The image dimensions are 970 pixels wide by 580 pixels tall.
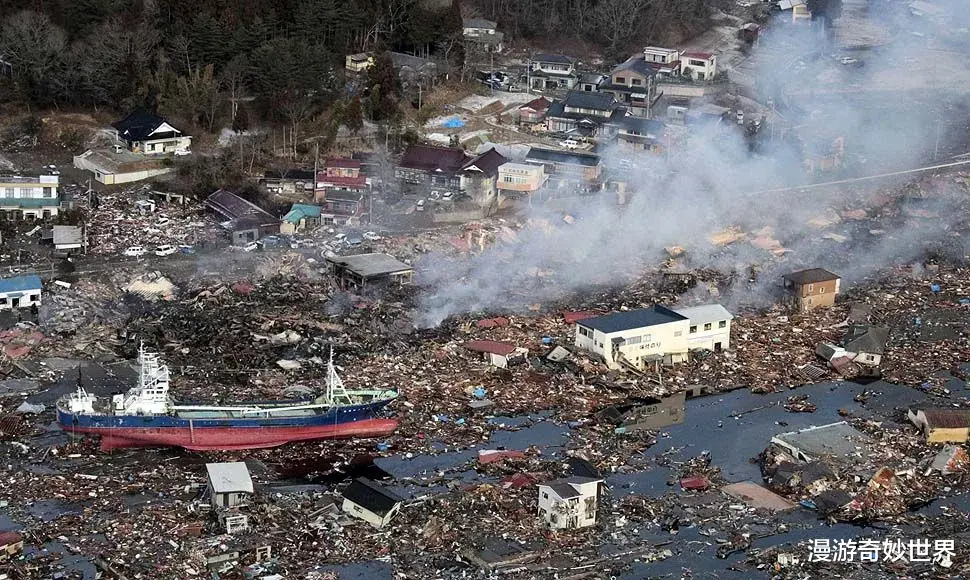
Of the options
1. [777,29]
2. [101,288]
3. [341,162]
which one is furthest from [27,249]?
[777,29]

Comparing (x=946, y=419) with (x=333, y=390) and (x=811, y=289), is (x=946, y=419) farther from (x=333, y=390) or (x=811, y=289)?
(x=333, y=390)

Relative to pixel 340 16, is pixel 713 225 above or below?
below

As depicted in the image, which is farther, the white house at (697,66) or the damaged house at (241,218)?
the white house at (697,66)

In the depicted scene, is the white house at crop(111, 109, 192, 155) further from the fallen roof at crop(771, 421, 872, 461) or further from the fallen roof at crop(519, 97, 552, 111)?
the fallen roof at crop(771, 421, 872, 461)

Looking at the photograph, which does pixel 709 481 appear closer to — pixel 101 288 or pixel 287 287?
pixel 287 287

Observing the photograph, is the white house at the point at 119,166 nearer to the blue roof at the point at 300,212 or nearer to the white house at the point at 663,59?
the blue roof at the point at 300,212

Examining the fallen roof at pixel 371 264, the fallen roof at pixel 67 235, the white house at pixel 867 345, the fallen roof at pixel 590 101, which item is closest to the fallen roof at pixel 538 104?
the fallen roof at pixel 590 101
